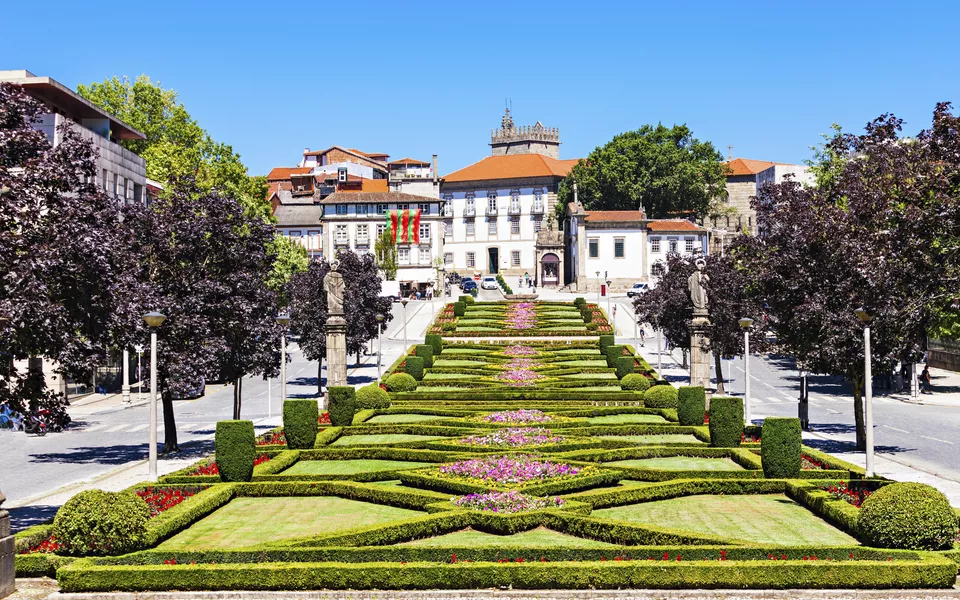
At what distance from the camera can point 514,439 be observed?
32.2 meters

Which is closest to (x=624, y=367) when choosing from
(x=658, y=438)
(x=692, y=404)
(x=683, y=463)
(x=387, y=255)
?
(x=692, y=404)

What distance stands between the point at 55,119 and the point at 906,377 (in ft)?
146

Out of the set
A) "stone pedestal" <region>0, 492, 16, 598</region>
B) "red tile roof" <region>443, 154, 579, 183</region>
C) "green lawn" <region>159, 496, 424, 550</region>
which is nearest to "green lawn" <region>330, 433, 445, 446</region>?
"green lawn" <region>159, 496, 424, 550</region>

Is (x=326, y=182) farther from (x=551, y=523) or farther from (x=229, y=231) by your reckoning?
(x=551, y=523)

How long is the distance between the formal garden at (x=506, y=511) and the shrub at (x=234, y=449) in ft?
0.14

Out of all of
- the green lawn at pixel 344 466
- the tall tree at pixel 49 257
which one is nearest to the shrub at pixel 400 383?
the green lawn at pixel 344 466

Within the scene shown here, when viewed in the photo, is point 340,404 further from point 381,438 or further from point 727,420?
point 727,420

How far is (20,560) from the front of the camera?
18562 millimetres

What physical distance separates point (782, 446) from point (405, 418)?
17.5m

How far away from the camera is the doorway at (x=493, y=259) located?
133125 mm

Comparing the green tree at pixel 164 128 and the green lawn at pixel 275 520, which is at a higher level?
the green tree at pixel 164 128

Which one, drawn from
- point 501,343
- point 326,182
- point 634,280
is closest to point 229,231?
point 501,343

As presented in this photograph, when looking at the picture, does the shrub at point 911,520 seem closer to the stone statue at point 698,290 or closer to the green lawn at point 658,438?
the green lawn at point 658,438

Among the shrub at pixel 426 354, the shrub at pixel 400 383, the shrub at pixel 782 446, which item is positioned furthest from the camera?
the shrub at pixel 426 354
